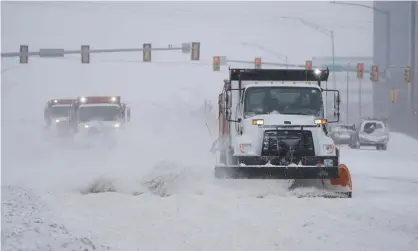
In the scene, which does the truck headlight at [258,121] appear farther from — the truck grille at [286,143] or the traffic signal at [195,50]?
the traffic signal at [195,50]

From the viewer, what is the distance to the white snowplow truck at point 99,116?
33.9 meters

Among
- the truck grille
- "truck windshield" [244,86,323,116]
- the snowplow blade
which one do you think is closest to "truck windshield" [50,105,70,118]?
"truck windshield" [244,86,323,116]

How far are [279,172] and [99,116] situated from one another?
65.2ft

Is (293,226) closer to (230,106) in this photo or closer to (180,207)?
(180,207)

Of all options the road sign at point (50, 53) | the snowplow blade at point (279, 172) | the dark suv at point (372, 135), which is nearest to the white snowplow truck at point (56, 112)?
the road sign at point (50, 53)

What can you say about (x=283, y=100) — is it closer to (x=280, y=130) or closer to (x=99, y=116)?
(x=280, y=130)

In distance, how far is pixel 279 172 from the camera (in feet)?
51.4

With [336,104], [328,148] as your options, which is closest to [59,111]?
[336,104]

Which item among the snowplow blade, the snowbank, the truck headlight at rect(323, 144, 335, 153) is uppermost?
the truck headlight at rect(323, 144, 335, 153)

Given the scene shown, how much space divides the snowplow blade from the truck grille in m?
0.57

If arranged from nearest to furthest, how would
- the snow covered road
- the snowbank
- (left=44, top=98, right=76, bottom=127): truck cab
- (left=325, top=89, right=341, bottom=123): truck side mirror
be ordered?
1. the snowbank
2. the snow covered road
3. (left=325, top=89, right=341, bottom=123): truck side mirror
4. (left=44, top=98, right=76, bottom=127): truck cab

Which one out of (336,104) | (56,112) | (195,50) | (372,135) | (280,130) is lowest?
(372,135)

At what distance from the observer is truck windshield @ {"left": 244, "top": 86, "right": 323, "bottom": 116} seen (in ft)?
55.9

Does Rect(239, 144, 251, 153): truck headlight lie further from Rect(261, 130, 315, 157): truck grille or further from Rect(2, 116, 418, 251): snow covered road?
Rect(2, 116, 418, 251): snow covered road
